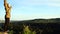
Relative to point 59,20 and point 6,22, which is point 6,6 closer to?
point 6,22

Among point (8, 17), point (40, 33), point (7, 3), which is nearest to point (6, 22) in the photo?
point (8, 17)

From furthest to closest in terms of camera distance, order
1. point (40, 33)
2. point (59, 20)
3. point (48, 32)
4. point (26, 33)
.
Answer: point (59, 20)
point (48, 32)
point (40, 33)
point (26, 33)

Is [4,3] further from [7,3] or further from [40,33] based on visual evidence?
[40,33]

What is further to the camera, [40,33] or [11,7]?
[40,33]

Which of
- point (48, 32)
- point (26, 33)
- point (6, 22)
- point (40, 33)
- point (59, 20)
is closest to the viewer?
point (6, 22)

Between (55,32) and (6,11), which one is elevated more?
(6,11)

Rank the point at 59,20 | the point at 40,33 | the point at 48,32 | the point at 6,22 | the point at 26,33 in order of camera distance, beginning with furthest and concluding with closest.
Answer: the point at 59,20 → the point at 48,32 → the point at 40,33 → the point at 26,33 → the point at 6,22

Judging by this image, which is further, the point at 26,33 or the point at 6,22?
the point at 26,33

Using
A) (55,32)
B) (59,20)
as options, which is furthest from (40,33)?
(59,20)

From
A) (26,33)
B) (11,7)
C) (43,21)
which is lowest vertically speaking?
(43,21)
